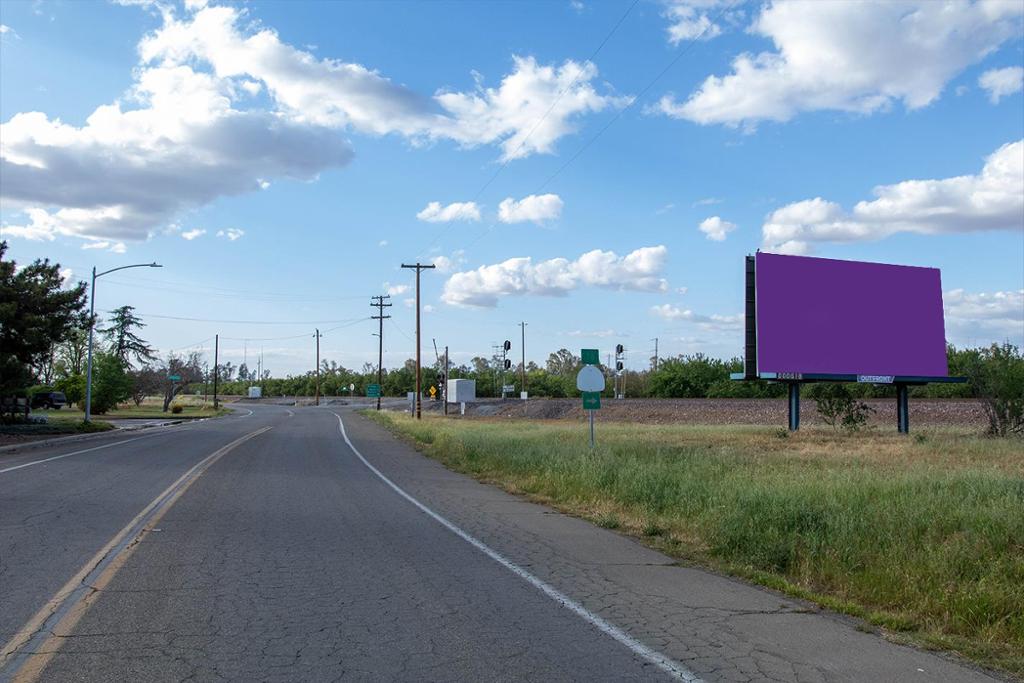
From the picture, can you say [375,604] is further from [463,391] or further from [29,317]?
[463,391]

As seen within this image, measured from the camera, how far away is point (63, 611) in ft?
21.8

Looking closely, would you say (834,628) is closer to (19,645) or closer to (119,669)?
(119,669)

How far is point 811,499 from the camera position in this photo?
1096cm

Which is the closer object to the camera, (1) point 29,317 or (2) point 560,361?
(1) point 29,317

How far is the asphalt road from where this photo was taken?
5.52 meters

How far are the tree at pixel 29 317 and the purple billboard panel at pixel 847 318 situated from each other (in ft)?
95.7

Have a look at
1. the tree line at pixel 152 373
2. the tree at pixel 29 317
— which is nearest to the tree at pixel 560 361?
the tree line at pixel 152 373

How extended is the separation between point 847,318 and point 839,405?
3.44 meters

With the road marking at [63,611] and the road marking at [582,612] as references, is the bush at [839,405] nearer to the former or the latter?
the road marking at [582,612]

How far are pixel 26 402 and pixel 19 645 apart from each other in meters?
42.0

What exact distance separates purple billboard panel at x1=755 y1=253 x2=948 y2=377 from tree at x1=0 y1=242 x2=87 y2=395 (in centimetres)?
2918

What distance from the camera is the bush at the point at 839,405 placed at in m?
29.6

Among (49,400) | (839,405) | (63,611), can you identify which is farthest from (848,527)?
(49,400)

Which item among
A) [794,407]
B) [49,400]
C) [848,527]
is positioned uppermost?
[794,407]
